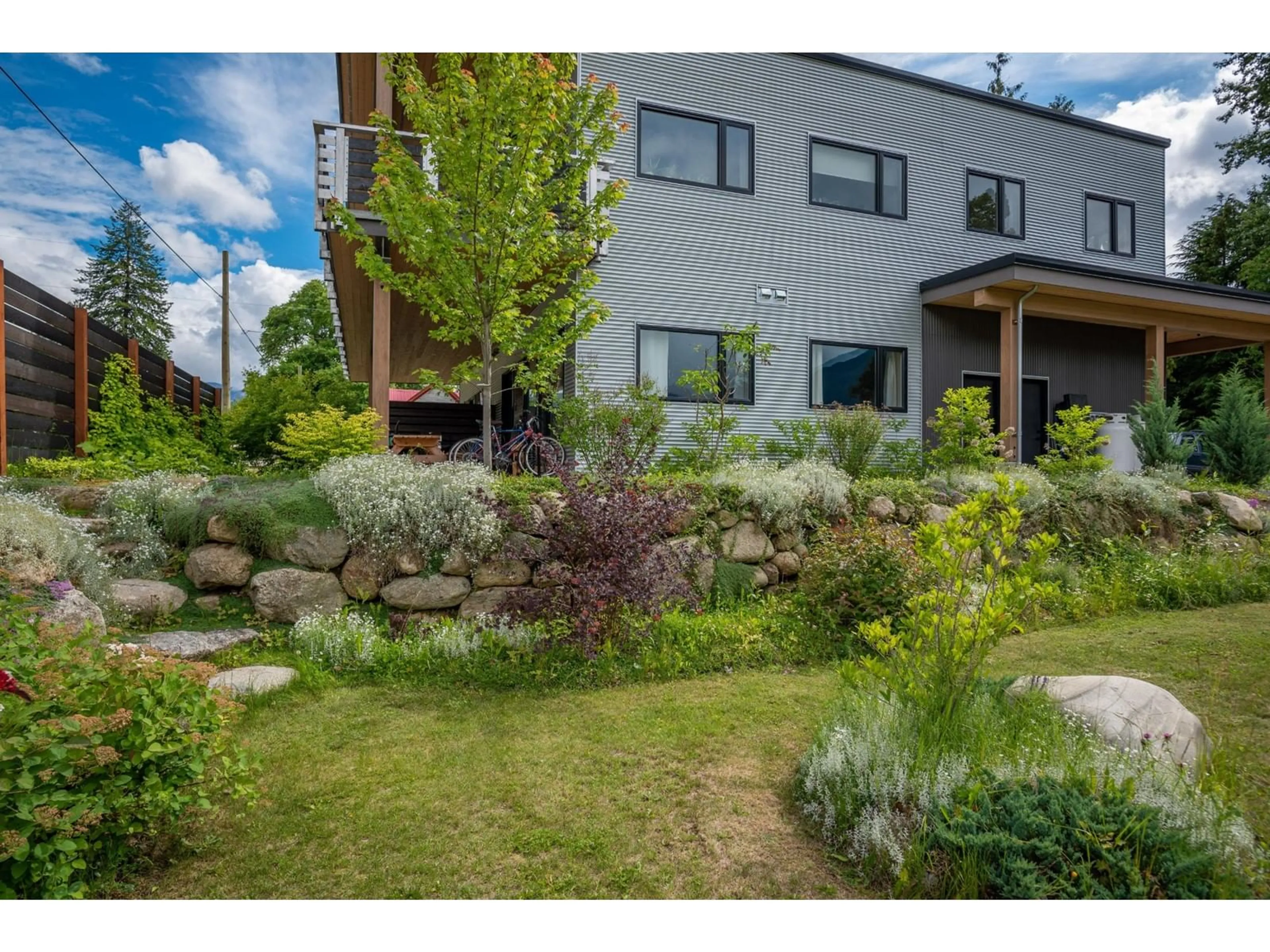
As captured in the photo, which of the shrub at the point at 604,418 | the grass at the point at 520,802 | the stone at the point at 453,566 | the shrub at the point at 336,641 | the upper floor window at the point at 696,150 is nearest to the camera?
the grass at the point at 520,802

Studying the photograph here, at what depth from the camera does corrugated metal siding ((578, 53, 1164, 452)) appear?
10.2 m

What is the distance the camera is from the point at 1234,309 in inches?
465

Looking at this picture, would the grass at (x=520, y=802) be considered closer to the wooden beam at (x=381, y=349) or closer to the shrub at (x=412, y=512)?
the shrub at (x=412, y=512)

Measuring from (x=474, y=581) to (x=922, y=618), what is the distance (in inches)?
139

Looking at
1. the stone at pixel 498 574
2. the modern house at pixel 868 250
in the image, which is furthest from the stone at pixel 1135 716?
the modern house at pixel 868 250

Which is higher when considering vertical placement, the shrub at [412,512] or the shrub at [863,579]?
the shrub at [412,512]

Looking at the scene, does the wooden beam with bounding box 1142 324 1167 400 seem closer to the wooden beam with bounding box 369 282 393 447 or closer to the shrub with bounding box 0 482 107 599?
the wooden beam with bounding box 369 282 393 447

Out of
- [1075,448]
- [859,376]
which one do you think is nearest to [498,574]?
[1075,448]

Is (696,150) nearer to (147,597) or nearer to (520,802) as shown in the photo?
(147,597)

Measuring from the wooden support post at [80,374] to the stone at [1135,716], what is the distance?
9703mm

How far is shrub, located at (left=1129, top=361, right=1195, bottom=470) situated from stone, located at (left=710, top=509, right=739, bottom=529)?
6856mm

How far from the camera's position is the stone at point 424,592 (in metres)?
5.23

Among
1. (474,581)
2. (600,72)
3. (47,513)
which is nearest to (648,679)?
(474,581)

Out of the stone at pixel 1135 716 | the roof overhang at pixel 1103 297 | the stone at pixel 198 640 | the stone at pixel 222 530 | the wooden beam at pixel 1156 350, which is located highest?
the roof overhang at pixel 1103 297
